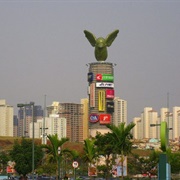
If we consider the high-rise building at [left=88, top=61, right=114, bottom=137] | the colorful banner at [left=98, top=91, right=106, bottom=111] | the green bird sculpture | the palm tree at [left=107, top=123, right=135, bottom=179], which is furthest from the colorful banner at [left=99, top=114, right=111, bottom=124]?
the palm tree at [left=107, top=123, right=135, bottom=179]

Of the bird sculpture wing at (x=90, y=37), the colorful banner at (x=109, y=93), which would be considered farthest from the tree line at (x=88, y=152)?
the bird sculpture wing at (x=90, y=37)

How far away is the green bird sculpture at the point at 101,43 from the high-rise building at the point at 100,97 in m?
1.85

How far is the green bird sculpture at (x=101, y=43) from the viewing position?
144 metres

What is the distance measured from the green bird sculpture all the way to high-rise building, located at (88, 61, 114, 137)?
185cm

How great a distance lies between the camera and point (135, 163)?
318 ft

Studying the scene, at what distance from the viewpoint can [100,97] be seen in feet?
470

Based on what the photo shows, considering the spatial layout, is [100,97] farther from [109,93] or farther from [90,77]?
[90,77]

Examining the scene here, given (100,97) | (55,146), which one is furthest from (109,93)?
(55,146)

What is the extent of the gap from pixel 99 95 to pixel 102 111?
409 cm

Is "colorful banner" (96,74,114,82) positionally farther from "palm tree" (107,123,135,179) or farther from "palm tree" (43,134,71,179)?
"palm tree" (107,123,135,179)

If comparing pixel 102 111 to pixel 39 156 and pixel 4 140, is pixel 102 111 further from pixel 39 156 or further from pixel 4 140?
pixel 39 156

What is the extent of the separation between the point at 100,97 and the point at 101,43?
13.5m

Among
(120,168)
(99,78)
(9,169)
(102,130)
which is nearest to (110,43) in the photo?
(99,78)

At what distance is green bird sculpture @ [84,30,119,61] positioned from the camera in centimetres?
14350
